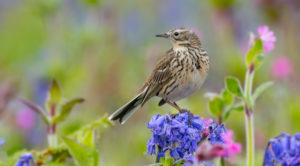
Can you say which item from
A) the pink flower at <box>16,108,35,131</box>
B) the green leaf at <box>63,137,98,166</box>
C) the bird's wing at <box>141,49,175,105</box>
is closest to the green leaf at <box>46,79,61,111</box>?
the green leaf at <box>63,137,98,166</box>

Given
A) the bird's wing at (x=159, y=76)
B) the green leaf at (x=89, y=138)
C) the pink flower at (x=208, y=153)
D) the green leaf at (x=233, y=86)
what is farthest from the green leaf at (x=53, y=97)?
the pink flower at (x=208, y=153)

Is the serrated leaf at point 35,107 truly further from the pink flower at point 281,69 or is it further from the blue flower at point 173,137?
the pink flower at point 281,69

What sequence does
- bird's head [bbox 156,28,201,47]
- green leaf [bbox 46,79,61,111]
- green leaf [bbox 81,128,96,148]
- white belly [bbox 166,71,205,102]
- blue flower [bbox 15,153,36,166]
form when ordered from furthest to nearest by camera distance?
bird's head [bbox 156,28,201,47]
white belly [bbox 166,71,205,102]
green leaf [bbox 46,79,61,111]
green leaf [bbox 81,128,96,148]
blue flower [bbox 15,153,36,166]

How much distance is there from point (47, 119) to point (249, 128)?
1.03 meters

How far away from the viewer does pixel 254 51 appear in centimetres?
341

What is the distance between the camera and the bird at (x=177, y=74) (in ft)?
14.6

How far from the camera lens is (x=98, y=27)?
7.77 meters

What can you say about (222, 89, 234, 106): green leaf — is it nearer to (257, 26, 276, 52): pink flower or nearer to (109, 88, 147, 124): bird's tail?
(257, 26, 276, 52): pink flower

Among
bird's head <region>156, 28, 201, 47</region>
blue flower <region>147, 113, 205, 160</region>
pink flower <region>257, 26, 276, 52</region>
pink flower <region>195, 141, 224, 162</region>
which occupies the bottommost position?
pink flower <region>195, 141, 224, 162</region>

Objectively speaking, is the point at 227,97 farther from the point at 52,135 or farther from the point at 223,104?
the point at 52,135

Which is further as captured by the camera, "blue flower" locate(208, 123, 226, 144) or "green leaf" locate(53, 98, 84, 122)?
"green leaf" locate(53, 98, 84, 122)

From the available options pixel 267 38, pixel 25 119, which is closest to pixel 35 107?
pixel 267 38

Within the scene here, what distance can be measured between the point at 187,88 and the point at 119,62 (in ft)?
12.1

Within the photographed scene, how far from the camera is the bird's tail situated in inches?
152
